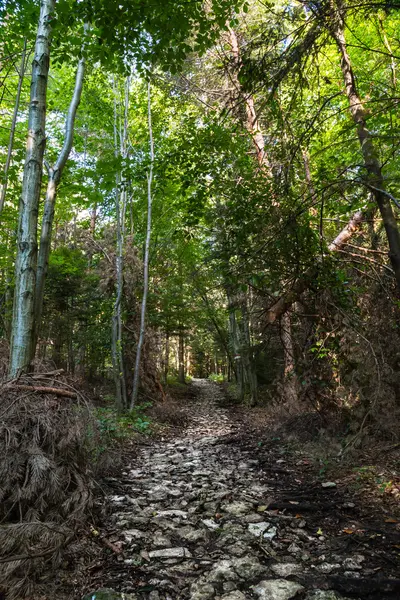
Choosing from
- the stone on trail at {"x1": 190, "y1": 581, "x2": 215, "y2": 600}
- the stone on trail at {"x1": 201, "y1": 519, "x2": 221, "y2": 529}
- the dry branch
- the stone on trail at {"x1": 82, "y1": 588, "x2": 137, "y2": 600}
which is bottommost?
the stone on trail at {"x1": 201, "y1": 519, "x2": 221, "y2": 529}

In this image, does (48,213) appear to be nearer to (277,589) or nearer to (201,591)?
(201,591)

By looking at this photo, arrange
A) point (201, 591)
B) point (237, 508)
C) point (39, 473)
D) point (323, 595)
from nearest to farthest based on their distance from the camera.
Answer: point (323, 595)
point (201, 591)
point (39, 473)
point (237, 508)

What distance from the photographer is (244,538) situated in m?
3.38

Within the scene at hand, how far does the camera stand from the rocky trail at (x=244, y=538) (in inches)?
101

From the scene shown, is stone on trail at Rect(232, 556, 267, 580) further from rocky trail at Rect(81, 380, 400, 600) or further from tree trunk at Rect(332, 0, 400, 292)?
tree trunk at Rect(332, 0, 400, 292)

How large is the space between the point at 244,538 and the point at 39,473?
2021 millimetres

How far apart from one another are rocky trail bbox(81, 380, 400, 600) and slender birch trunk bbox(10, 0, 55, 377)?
2.17 meters

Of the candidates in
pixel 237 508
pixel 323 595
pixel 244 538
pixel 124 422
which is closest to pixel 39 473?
pixel 244 538

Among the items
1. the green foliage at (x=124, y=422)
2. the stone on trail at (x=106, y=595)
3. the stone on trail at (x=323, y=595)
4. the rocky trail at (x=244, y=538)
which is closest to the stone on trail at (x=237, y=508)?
the rocky trail at (x=244, y=538)

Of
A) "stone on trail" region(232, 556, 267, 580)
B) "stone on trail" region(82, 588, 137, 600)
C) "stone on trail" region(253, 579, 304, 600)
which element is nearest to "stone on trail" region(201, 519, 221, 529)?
"stone on trail" region(232, 556, 267, 580)

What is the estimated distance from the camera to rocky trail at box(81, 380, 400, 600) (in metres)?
2.57

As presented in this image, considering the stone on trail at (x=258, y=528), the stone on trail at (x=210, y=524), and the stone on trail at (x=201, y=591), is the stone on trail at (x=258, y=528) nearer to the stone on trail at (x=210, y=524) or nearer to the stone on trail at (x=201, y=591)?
the stone on trail at (x=210, y=524)

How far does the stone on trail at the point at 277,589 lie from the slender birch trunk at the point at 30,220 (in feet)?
9.83

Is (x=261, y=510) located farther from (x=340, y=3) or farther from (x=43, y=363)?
(x=340, y=3)
